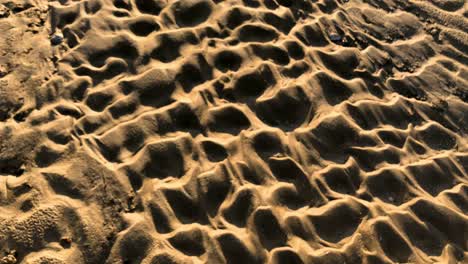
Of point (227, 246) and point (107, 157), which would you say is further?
point (107, 157)

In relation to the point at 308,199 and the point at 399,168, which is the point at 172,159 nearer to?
the point at 308,199

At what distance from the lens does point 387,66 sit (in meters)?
5.24

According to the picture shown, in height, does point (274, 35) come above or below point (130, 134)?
above

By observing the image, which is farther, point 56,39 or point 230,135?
point 56,39

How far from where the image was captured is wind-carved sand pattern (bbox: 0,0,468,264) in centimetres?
361

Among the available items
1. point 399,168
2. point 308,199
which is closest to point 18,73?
point 308,199

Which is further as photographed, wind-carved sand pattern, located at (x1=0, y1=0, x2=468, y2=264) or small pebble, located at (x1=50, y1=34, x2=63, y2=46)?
small pebble, located at (x1=50, y1=34, x2=63, y2=46)

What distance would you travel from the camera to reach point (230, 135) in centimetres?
429

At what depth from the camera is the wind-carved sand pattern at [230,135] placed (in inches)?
142

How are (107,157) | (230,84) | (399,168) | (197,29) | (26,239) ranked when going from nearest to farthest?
(26,239)
(107,157)
(399,168)
(230,84)
(197,29)

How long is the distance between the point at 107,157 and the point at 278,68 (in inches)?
76.2

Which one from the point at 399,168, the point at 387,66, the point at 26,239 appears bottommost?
the point at 26,239

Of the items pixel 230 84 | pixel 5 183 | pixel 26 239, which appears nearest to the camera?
pixel 26 239

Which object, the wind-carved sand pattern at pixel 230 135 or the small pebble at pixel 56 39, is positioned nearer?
the wind-carved sand pattern at pixel 230 135
